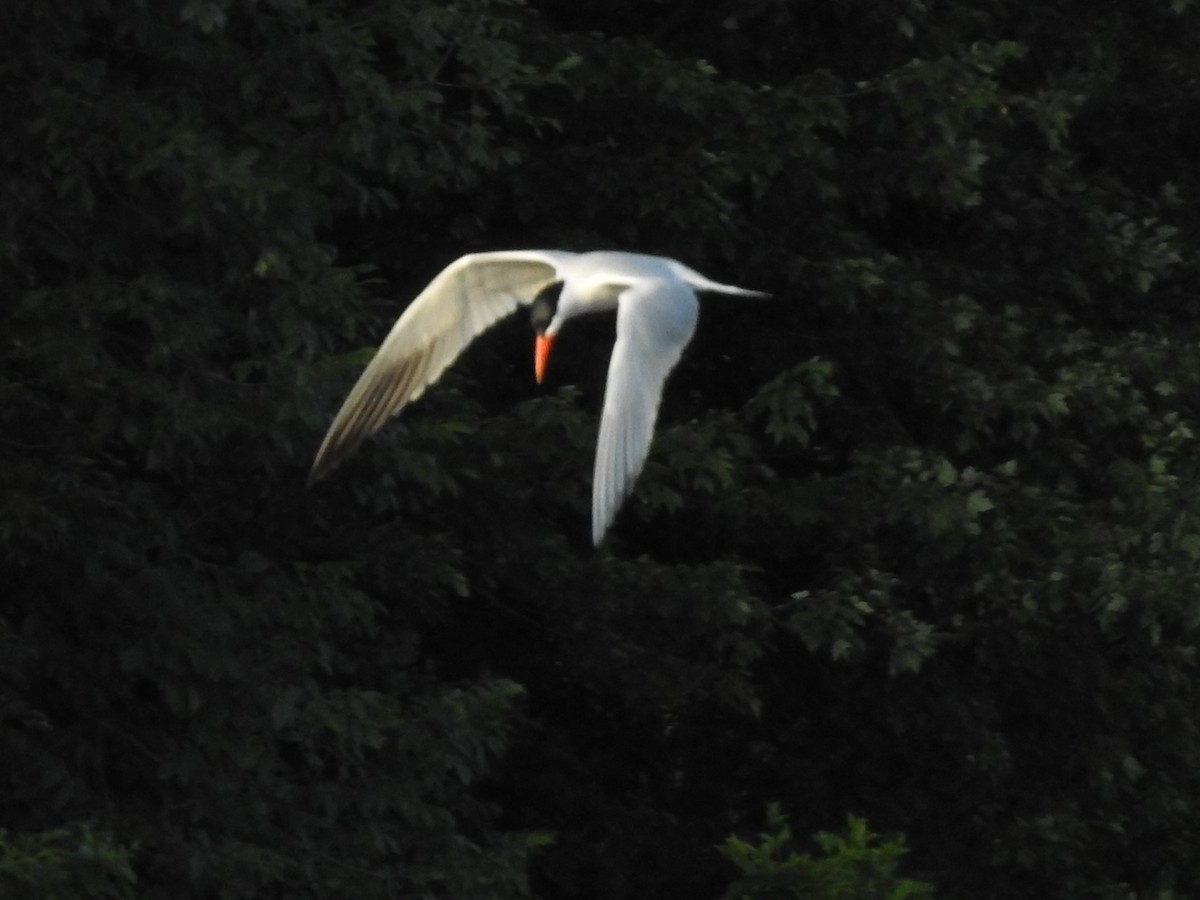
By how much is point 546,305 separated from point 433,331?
0.27 metres

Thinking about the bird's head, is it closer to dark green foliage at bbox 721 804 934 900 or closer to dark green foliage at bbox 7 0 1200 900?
dark green foliage at bbox 7 0 1200 900

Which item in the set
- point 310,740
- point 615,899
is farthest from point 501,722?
point 615,899

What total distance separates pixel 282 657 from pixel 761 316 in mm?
2735

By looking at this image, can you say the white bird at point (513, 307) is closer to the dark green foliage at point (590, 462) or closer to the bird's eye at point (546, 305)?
the bird's eye at point (546, 305)

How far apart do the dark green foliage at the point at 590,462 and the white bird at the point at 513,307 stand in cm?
24

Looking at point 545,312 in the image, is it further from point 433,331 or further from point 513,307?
point 433,331

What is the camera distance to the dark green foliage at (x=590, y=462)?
22.3 ft

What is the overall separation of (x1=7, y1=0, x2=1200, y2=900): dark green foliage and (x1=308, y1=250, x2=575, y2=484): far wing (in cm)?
23

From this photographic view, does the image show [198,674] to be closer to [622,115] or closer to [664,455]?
[664,455]

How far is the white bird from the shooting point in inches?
236

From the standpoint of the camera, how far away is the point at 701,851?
29.8 feet

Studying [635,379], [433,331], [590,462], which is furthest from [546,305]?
[590,462]

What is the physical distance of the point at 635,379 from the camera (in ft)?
18.7

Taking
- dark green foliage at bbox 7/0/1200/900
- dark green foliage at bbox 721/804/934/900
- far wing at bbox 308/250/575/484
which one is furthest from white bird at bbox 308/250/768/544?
dark green foliage at bbox 721/804/934/900
